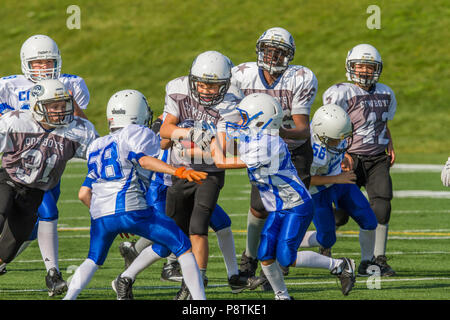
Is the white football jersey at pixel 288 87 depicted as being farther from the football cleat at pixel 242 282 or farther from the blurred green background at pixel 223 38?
the blurred green background at pixel 223 38

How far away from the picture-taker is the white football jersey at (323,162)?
7.20 m

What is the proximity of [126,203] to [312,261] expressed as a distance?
156 centimetres

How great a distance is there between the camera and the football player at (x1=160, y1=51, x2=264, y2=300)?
6.36m

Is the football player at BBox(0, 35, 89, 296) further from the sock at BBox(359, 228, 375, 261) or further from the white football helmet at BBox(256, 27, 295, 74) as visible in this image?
the sock at BBox(359, 228, 375, 261)

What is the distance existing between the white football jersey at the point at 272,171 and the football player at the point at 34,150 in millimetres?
1186

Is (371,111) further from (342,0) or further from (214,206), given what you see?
(342,0)

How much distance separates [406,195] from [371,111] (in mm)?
5598

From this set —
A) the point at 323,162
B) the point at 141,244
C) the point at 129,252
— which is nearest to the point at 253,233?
the point at 323,162

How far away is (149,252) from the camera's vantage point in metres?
6.22

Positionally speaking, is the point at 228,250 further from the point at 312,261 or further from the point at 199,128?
the point at 199,128

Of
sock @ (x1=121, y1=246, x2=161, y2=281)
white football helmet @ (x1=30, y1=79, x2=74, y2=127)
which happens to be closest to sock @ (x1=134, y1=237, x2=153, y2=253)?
sock @ (x1=121, y1=246, x2=161, y2=281)

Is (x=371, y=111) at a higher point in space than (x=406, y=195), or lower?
higher
